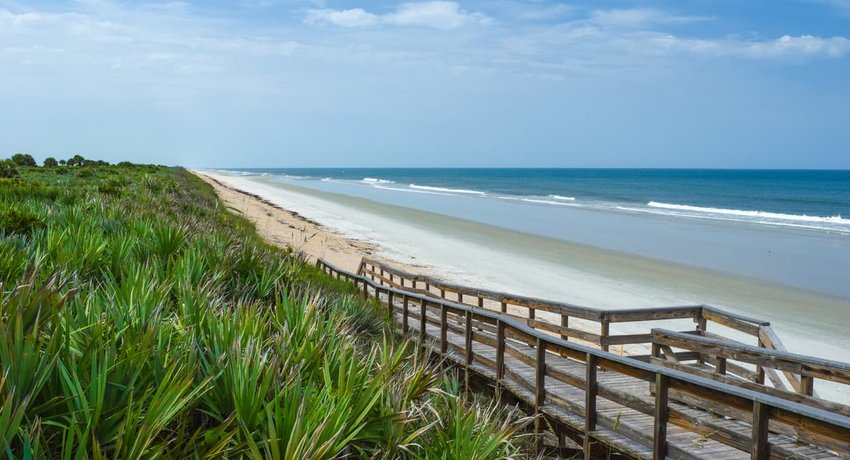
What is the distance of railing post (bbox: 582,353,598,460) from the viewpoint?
25.3 feet

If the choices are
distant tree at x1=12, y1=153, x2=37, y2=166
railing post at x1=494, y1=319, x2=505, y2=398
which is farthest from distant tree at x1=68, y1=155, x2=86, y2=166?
railing post at x1=494, y1=319, x2=505, y2=398

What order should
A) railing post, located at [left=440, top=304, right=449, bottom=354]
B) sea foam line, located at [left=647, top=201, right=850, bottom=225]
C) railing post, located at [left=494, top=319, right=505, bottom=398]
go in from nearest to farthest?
railing post, located at [left=494, top=319, right=505, bottom=398] < railing post, located at [left=440, top=304, right=449, bottom=354] < sea foam line, located at [left=647, top=201, right=850, bottom=225]

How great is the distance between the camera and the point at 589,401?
773cm

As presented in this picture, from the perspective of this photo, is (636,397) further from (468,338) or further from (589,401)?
(468,338)

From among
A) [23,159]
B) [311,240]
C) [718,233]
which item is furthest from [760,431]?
[23,159]

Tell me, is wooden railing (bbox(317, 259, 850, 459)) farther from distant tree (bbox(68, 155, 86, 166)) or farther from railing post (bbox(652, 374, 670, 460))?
distant tree (bbox(68, 155, 86, 166))

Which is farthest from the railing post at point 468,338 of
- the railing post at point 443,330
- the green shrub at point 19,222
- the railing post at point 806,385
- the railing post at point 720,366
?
the green shrub at point 19,222

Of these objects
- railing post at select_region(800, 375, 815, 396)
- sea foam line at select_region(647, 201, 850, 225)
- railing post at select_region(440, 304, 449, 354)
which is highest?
railing post at select_region(800, 375, 815, 396)

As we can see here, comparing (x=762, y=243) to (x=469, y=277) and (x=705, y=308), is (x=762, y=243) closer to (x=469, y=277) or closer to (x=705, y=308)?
(x=469, y=277)

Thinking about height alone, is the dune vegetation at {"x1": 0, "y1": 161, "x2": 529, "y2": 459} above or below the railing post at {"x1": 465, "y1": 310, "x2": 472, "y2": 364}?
above

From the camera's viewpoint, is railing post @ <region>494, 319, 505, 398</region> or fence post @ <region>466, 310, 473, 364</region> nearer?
railing post @ <region>494, 319, 505, 398</region>

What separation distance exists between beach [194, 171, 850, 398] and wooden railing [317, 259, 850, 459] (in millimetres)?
7780

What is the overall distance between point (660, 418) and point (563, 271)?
19665 millimetres

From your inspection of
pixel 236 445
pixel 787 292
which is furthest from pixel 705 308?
pixel 787 292
